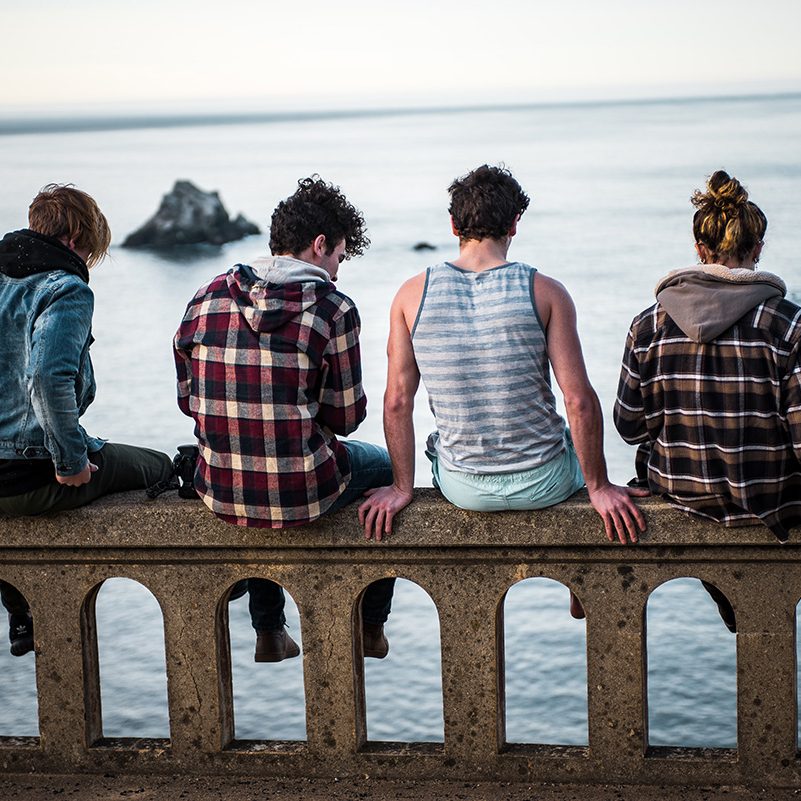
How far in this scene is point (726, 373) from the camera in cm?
360

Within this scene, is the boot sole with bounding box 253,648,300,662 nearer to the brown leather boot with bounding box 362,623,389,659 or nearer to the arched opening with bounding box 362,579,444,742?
the brown leather boot with bounding box 362,623,389,659

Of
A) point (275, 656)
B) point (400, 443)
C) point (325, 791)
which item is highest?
point (400, 443)

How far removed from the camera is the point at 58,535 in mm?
3947

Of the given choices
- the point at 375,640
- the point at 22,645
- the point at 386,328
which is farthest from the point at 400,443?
the point at 386,328

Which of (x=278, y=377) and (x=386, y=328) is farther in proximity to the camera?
(x=386, y=328)

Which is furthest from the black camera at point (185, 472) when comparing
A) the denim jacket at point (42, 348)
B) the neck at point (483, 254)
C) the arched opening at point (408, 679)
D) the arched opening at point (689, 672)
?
the arched opening at point (408, 679)

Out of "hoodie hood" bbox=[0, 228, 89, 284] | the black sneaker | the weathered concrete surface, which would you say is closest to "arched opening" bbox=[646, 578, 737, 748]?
the weathered concrete surface

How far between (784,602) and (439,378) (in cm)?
112

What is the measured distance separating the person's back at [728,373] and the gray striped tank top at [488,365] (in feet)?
1.03

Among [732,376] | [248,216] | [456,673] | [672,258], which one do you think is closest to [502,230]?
[732,376]

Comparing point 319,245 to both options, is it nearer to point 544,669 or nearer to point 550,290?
point 550,290

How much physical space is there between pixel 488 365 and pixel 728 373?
2.12 ft

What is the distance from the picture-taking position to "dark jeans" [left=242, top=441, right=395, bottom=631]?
157 inches

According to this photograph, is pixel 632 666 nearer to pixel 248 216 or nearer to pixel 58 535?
pixel 58 535
